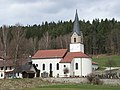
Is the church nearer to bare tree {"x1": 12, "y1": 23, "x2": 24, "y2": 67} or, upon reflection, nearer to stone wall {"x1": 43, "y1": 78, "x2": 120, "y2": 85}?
bare tree {"x1": 12, "y1": 23, "x2": 24, "y2": 67}

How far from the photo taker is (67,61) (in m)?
85.4

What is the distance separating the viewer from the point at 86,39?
14538 cm

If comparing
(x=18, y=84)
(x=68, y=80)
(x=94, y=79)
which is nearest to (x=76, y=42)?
(x=68, y=80)

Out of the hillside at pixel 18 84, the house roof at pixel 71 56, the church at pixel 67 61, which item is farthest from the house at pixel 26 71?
the hillside at pixel 18 84

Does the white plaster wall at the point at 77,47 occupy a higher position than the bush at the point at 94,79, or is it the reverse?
the white plaster wall at the point at 77,47

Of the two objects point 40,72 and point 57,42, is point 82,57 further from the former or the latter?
point 57,42

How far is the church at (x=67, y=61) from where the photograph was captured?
84.1 meters

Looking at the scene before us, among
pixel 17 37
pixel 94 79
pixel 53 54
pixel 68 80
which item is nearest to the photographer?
pixel 94 79

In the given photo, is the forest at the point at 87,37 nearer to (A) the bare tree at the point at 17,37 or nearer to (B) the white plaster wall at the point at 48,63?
(B) the white plaster wall at the point at 48,63

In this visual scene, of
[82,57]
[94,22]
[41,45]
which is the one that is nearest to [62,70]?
[82,57]

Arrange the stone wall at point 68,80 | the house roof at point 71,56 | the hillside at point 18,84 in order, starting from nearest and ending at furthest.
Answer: the hillside at point 18,84 < the stone wall at point 68,80 < the house roof at point 71,56

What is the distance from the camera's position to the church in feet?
276

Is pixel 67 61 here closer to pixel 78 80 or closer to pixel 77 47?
A: pixel 77 47

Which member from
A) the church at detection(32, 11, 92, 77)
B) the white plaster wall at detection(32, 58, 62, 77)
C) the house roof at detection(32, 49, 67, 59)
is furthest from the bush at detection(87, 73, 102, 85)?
the house roof at detection(32, 49, 67, 59)
